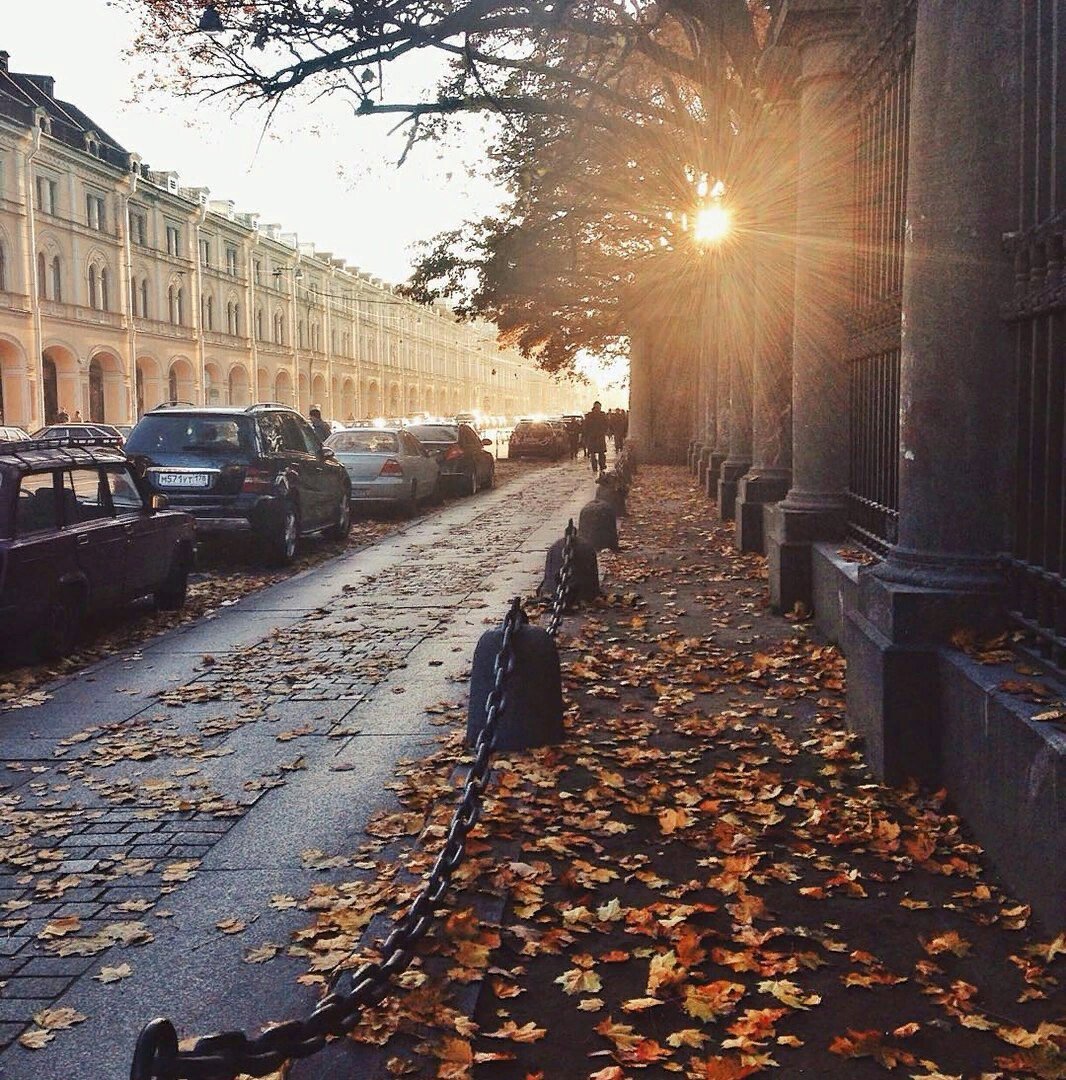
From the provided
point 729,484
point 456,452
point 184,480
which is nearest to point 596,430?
point 456,452

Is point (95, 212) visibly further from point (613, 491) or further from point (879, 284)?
point (879, 284)

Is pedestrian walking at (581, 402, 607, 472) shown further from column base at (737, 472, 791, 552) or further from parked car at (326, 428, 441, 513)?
column base at (737, 472, 791, 552)

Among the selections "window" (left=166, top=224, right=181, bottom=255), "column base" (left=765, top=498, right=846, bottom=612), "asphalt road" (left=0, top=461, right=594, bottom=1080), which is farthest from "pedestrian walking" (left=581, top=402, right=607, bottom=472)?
"window" (left=166, top=224, right=181, bottom=255)

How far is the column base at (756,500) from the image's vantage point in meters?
13.2

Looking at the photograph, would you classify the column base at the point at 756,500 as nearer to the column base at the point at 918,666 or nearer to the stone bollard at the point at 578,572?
the stone bollard at the point at 578,572

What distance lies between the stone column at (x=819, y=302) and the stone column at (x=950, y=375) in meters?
3.90

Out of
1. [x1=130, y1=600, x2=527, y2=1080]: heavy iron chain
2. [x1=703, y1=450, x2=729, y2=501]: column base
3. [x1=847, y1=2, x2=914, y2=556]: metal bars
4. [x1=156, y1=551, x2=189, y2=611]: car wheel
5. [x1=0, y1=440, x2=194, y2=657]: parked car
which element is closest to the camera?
[x1=130, y1=600, x2=527, y2=1080]: heavy iron chain

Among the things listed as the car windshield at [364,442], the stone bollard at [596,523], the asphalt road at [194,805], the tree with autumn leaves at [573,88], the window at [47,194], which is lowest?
the asphalt road at [194,805]

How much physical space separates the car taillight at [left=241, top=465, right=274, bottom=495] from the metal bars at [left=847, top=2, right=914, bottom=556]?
7.35 metres

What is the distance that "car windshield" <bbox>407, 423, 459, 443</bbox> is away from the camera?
27500 mm

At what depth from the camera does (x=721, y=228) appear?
2086 cm

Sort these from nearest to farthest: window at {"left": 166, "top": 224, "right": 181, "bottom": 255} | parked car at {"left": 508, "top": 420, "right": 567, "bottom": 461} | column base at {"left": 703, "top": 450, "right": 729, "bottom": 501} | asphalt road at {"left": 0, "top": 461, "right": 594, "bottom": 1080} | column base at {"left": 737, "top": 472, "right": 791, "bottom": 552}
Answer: asphalt road at {"left": 0, "top": 461, "right": 594, "bottom": 1080} < column base at {"left": 737, "top": 472, "right": 791, "bottom": 552} < column base at {"left": 703, "top": 450, "right": 729, "bottom": 501} < parked car at {"left": 508, "top": 420, "right": 567, "bottom": 461} < window at {"left": 166, "top": 224, "right": 181, "bottom": 255}

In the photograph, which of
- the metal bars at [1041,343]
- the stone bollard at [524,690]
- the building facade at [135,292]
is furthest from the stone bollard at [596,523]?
the building facade at [135,292]

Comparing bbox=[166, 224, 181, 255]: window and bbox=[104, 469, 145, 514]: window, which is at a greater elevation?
bbox=[166, 224, 181, 255]: window
